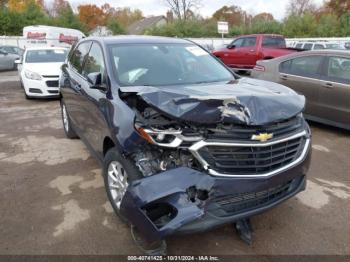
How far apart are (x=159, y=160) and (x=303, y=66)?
5.10 metres

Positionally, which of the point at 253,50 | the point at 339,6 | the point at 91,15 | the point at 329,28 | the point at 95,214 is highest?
the point at 91,15

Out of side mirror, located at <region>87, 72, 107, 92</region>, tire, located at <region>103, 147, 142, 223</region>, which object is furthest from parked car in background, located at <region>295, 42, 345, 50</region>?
Answer: tire, located at <region>103, 147, 142, 223</region>

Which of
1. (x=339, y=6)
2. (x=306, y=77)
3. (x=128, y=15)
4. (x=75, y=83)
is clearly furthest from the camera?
(x=128, y=15)

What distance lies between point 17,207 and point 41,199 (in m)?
0.27

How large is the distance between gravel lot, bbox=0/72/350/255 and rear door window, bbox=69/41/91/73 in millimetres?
1350

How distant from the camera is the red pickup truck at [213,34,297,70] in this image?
13375 millimetres

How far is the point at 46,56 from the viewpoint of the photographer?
10828 millimetres

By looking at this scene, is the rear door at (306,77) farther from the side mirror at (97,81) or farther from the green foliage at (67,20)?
the green foliage at (67,20)

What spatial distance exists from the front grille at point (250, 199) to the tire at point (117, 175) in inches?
28.6

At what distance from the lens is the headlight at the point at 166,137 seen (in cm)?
259

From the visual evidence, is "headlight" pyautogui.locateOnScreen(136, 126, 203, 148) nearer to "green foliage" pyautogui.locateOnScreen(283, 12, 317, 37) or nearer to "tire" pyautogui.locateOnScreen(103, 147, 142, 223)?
"tire" pyautogui.locateOnScreen(103, 147, 142, 223)

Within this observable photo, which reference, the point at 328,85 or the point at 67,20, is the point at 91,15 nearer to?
the point at 67,20

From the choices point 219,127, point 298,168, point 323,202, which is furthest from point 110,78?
point 323,202

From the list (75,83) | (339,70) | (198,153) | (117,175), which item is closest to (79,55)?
(75,83)
